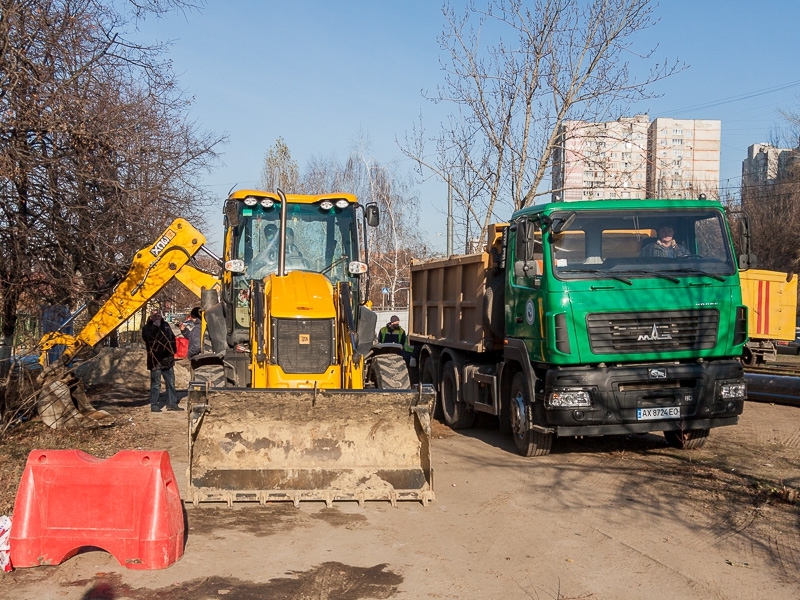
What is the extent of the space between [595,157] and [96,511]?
556 inches

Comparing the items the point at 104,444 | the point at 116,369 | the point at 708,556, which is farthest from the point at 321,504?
the point at 116,369

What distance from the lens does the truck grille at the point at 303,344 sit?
875cm

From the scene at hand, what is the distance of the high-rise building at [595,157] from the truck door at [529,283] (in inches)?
275

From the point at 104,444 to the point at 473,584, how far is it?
7.07 metres

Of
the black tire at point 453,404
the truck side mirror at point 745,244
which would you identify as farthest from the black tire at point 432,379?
the truck side mirror at point 745,244

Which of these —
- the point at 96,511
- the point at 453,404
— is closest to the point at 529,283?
the point at 453,404

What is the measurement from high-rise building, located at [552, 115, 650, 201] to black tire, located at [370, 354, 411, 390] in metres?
8.63

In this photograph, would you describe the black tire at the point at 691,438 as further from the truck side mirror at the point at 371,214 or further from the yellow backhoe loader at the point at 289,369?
the truck side mirror at the point at 371,214

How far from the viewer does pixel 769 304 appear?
863 inches

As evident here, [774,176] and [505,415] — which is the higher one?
[774,176]

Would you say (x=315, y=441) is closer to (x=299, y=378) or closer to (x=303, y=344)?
(x=299, y=378)

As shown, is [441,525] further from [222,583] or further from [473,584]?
[222,583]

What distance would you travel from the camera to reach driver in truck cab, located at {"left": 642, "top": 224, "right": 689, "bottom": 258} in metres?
9.84

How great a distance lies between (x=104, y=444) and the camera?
11258mm
